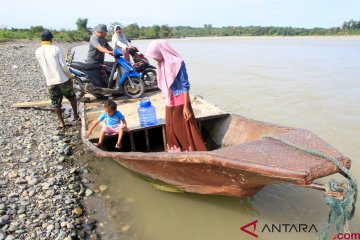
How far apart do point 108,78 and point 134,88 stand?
675mm

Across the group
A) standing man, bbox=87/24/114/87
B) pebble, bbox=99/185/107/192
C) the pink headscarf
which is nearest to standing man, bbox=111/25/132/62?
standing man, bbox=87/24/114/87

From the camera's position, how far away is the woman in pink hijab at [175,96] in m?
3.66

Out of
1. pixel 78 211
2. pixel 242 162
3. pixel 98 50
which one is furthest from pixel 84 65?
pixel 242 162

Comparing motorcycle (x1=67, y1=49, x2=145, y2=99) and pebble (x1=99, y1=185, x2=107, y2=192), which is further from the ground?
motorcycle (x1=67, y1=49, x2=145, y2=99)

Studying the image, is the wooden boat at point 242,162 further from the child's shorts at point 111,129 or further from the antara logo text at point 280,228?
the antara logo text at point 280,228

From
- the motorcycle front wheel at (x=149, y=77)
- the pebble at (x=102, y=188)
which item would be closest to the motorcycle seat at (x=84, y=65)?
the motorcycle front wheel at (x=149, y=77)

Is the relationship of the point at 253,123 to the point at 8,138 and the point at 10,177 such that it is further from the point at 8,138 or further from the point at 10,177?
the point at 8,138

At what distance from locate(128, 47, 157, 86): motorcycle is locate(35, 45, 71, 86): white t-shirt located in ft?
8.23

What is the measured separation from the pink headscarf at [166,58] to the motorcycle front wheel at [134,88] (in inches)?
136

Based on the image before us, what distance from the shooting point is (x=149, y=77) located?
8391 mm

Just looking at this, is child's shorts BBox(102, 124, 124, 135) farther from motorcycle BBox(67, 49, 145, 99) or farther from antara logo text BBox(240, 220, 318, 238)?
motorcycle BBox(67, 49, 145, 99)

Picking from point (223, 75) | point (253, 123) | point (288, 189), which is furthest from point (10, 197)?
point (223, 75)

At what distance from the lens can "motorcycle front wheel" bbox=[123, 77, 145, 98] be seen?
Result: 7.19 metres

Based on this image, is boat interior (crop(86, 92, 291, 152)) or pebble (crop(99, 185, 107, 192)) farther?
pebble (crop(99, 185, 107, 192))
